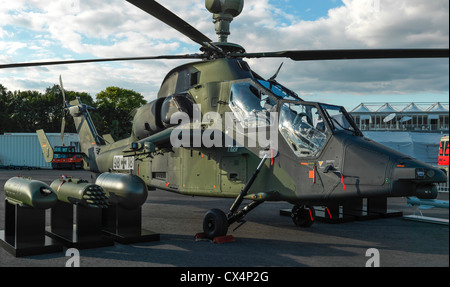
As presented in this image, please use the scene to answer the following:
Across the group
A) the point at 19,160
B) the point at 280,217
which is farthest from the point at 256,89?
the point at 19,160

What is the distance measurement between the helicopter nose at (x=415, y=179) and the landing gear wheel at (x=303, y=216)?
3.64 metres

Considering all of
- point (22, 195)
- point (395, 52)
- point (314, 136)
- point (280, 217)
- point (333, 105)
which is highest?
point (395, 52)

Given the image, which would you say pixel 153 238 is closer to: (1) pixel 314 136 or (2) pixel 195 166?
(2) pixel 195 166

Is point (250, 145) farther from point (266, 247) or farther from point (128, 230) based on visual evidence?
point (128, 230)

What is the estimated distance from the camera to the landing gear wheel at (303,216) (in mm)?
9867


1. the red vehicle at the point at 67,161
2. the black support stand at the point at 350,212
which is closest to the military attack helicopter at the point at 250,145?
the black support stand at the point at 350,212

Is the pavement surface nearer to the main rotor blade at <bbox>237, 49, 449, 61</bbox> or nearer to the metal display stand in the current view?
the metal display stand

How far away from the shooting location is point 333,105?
25.8 feet

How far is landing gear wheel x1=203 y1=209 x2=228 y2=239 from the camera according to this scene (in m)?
7.96

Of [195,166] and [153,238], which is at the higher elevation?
[195,166]

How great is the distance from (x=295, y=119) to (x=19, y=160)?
117 feet

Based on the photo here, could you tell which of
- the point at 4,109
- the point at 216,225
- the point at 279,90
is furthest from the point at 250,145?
the point at 4,109

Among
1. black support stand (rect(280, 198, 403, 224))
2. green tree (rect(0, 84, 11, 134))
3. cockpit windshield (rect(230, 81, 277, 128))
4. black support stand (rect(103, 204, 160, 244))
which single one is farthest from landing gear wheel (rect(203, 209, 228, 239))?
green tree (rect(0, 84, 11, 134))

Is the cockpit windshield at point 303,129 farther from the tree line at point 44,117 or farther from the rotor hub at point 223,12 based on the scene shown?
the tree line at point 44,117
